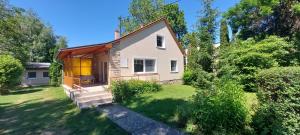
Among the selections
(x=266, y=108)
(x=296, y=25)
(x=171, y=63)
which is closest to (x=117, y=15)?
(x=171, y=63)

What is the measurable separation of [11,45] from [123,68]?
65.9 ft

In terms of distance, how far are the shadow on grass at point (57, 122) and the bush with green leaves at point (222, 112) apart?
9.44 ft

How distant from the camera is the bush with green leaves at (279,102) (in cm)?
414

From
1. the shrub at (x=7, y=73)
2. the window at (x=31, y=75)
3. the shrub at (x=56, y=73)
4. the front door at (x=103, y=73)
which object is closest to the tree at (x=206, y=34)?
the front door at (x=103, y=73)

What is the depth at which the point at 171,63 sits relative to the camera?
18641mm

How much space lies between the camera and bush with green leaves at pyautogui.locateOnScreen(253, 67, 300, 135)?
4.14 meters

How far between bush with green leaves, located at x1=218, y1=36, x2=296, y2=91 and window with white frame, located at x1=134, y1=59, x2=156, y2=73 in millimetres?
6117

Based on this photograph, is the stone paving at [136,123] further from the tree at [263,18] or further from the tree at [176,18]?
the tree at [176,18]

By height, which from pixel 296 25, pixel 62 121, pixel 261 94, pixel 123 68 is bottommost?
pixel 62 121

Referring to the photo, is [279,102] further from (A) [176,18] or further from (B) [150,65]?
(A) [176,18]

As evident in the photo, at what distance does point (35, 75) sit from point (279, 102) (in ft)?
102

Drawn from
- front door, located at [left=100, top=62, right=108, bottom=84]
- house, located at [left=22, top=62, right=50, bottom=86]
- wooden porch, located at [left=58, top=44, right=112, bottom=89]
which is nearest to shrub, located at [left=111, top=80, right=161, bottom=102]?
wooden porch, located at [left=58, top=44, right=112, bottom=89]

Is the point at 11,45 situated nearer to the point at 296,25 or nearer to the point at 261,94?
the point at 261,94

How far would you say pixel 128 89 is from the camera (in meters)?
11.4
